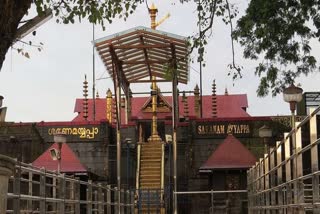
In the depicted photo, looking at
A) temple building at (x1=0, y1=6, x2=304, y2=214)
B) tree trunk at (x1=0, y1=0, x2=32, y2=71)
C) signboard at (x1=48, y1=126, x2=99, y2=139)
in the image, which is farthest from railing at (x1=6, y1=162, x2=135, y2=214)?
signboard at (x1=48, y1=126, x2=99, y2=139)

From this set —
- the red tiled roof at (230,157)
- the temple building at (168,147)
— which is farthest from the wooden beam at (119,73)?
the red tiled roof at (230,157)

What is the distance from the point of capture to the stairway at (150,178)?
21188 mm

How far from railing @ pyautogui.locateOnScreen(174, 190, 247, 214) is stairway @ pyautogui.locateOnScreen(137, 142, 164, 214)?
0.96 meters

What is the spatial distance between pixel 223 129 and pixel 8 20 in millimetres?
20622

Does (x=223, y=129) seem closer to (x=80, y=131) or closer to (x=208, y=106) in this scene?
(x=80, y=131)

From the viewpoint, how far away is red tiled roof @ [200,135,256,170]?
21641mm

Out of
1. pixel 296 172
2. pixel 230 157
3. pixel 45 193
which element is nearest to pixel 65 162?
pixel 230 157

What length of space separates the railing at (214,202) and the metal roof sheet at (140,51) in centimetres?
451

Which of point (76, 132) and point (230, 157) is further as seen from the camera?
point (76, 132)

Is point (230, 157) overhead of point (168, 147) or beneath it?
beneath

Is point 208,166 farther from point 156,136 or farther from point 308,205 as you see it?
point 308,205

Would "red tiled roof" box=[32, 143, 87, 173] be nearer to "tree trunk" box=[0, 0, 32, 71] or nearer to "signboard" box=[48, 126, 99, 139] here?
"signboard" box=[48, 126, 99, 139]

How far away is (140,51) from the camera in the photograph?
865 inches

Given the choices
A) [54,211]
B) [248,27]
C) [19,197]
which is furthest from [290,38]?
[19,197]
